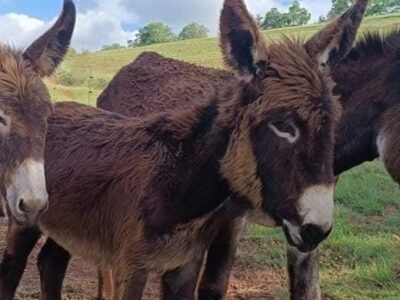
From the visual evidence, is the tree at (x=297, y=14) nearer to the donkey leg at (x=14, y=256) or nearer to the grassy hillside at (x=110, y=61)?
the grassy hillside at (x=110, y=61)

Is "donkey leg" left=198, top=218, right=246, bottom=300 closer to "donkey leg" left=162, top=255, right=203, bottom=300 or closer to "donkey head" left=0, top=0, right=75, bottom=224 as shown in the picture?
"donkey leg" left=162, top=255, right=203, bottom=300

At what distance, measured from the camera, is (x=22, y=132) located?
10.6 ft

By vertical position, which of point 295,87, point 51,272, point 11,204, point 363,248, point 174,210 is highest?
point 295,87

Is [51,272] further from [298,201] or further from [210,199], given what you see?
[298,201]

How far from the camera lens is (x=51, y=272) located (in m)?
4.70

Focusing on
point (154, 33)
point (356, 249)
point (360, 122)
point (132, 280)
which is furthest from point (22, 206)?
point (154, 33)

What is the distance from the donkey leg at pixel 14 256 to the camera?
4438mm

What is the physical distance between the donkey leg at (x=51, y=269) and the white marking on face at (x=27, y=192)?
158 cm

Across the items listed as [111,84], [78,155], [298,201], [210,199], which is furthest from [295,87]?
[111,84]

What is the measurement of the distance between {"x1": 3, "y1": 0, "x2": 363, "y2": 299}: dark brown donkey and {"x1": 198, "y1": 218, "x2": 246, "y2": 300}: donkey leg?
219 millimetres

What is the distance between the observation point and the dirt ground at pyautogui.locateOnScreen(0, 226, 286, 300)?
5.32 meters

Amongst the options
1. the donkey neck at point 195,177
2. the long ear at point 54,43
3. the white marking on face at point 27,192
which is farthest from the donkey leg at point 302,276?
the white marking on face at point 27,192

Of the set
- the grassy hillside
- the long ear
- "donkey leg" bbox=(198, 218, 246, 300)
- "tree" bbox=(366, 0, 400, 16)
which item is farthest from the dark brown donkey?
"tree" bbox=(366, 0, 400, 16)

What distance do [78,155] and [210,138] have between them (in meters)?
0.96
